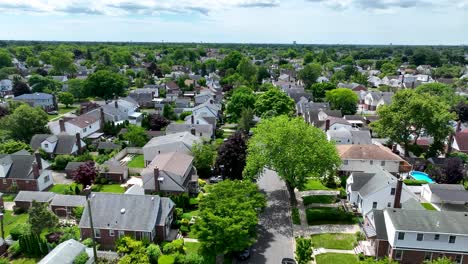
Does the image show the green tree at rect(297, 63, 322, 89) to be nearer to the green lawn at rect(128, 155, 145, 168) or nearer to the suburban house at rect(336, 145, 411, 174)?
the suburban house at rect(336, 145, 411, 174)

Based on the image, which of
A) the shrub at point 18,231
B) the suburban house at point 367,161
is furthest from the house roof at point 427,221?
the shrub at point 18,231

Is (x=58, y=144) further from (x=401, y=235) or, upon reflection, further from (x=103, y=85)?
(x=401, y=235)

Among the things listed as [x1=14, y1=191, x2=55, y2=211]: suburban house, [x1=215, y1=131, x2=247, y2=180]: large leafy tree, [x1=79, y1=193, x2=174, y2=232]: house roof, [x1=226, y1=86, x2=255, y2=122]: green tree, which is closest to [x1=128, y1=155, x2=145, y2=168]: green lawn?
[x1=14, y1=191, x2=55, y2=211]: suburban house

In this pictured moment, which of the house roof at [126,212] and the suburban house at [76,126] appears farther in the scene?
the suburban house at [76,126]

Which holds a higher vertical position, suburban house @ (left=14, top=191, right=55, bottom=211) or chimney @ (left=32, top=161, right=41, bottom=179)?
chimney @ (left=32, top=161, right=41, bottom=179)

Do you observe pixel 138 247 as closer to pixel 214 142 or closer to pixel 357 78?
pixel 214 142

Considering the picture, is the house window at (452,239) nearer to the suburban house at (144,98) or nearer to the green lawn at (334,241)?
the green lawn at (334,241)

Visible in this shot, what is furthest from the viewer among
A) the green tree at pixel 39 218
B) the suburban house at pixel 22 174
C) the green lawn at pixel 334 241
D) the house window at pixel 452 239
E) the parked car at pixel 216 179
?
the parked car at pixel 216 179
